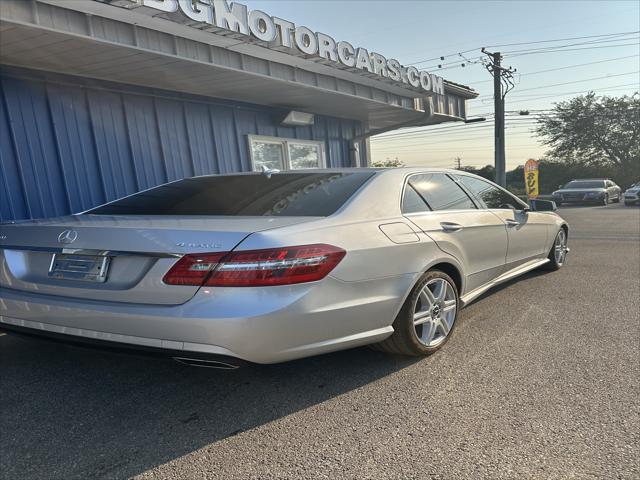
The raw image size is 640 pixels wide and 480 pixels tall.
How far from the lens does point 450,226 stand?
133 inches

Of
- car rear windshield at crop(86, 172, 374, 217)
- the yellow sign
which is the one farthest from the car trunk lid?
the yellow sign

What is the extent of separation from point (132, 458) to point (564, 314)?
3.55 metres

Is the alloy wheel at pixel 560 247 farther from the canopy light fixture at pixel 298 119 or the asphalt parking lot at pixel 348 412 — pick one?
the canopy light fixture at pixel 298 119

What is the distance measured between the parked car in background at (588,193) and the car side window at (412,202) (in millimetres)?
Result: 23628

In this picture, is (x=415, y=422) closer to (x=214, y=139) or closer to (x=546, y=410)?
(x=546, y=410)

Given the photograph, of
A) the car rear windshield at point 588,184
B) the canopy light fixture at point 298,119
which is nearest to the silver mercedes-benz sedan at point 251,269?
the canopy light fixture at point 298,119

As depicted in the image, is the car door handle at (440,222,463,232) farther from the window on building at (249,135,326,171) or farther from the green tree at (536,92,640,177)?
the green tree at (536,92,640,177)

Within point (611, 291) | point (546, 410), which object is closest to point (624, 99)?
point (611, 291)

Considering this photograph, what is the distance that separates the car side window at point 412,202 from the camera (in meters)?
3.16

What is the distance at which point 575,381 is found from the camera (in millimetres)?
2738

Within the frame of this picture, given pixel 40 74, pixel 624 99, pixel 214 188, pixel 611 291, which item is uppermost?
pixel 624 99

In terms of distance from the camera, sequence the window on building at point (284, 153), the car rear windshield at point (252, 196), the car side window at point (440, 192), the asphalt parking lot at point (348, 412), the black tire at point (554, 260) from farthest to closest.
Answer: the window on building at point (284, 153) < the black tire at point (554, 260) < the car side window at point (440, 192) < the car rear windshield at point (252, 196) < the asphalt parking lot at point (348, 412)

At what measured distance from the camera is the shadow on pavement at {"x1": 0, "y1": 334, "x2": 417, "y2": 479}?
2.16 metres

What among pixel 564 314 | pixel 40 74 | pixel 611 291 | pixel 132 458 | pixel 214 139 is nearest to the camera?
pixel 132 458
